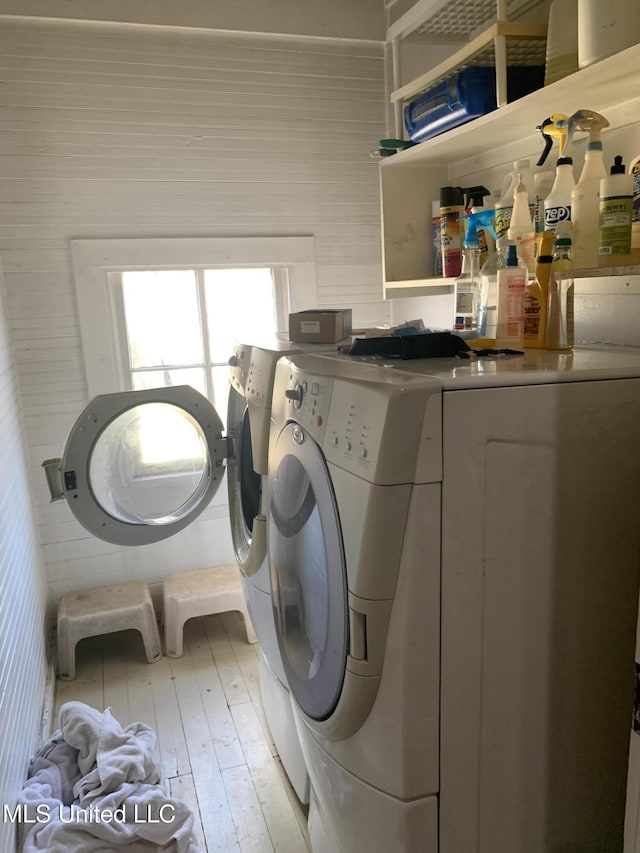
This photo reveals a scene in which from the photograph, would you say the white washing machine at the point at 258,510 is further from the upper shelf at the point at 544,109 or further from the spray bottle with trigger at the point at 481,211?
the upper shelf at the point at 544,109

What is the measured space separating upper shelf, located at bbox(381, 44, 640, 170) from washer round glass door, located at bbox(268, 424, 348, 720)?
0.84 meters

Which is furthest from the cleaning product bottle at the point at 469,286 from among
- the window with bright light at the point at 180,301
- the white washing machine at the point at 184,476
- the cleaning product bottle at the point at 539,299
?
the window with bright light at the point at 180,301

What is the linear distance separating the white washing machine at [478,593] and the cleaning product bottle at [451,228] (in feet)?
2.53

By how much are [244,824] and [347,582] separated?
1082 millimetres

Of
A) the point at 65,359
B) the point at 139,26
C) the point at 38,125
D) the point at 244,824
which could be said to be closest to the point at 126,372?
the point at 65,359

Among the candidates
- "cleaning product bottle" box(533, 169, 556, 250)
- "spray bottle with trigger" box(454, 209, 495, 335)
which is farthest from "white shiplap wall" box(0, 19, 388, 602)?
"cleaning product bottle" box(533, 169, 556, 250)

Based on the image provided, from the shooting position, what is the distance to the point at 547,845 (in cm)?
113

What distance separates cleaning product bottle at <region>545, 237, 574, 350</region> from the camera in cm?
131

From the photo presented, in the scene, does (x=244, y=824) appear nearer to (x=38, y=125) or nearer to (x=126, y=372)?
(x=126, y=372)

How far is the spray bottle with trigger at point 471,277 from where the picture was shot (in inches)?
63.0

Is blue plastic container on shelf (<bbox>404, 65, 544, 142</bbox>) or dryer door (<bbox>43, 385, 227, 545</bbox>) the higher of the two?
blue plastic container on shelf (<bbox>404, 65, 544, 142</bbox>)

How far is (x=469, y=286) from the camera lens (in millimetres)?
1627

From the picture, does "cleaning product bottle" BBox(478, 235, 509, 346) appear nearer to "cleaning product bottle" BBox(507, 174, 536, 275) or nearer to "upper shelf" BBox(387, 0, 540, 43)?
"cleaning product bottle" BBox(507, 174, 536, 275)

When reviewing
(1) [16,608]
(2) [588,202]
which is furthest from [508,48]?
Result: (1) [16,608]
